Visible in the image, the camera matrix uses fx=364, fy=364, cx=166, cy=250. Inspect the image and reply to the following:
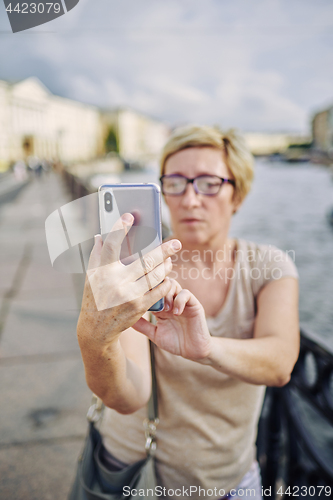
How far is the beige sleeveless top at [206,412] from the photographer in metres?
1.11

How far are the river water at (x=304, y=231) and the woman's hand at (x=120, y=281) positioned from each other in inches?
23.7

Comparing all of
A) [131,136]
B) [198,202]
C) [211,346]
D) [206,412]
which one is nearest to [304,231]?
[206,412]

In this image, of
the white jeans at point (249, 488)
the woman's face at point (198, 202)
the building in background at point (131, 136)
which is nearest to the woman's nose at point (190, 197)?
the woman's face at point (198, 202)

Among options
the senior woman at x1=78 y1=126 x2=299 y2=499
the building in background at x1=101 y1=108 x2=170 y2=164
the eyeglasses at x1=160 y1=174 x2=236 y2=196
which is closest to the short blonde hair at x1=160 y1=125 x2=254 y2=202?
the senior woman at x1=78 y1=126 x2=299 y2=499

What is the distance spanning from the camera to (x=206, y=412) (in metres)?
1.14

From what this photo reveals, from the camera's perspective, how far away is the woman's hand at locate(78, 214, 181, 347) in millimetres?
556

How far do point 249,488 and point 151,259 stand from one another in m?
1.10

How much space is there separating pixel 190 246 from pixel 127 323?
436 mm

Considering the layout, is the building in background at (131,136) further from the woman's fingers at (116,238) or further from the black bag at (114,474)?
the woman's fingers at (116,238)

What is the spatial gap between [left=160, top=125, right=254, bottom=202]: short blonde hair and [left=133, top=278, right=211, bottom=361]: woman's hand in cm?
48

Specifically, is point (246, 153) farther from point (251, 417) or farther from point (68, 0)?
point (251, 417)

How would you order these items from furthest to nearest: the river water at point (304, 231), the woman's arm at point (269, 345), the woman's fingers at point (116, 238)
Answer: the river water at point (304, 231) → the woman's arm at point (269, 345) → the woman's fingers at point (116, 238)

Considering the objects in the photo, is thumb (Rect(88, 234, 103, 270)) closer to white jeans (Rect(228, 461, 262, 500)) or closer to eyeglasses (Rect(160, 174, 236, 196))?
eyeglasses (Rect(160, 174, 236, 196))

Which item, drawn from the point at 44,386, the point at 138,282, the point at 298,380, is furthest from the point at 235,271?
the point at 44,386
